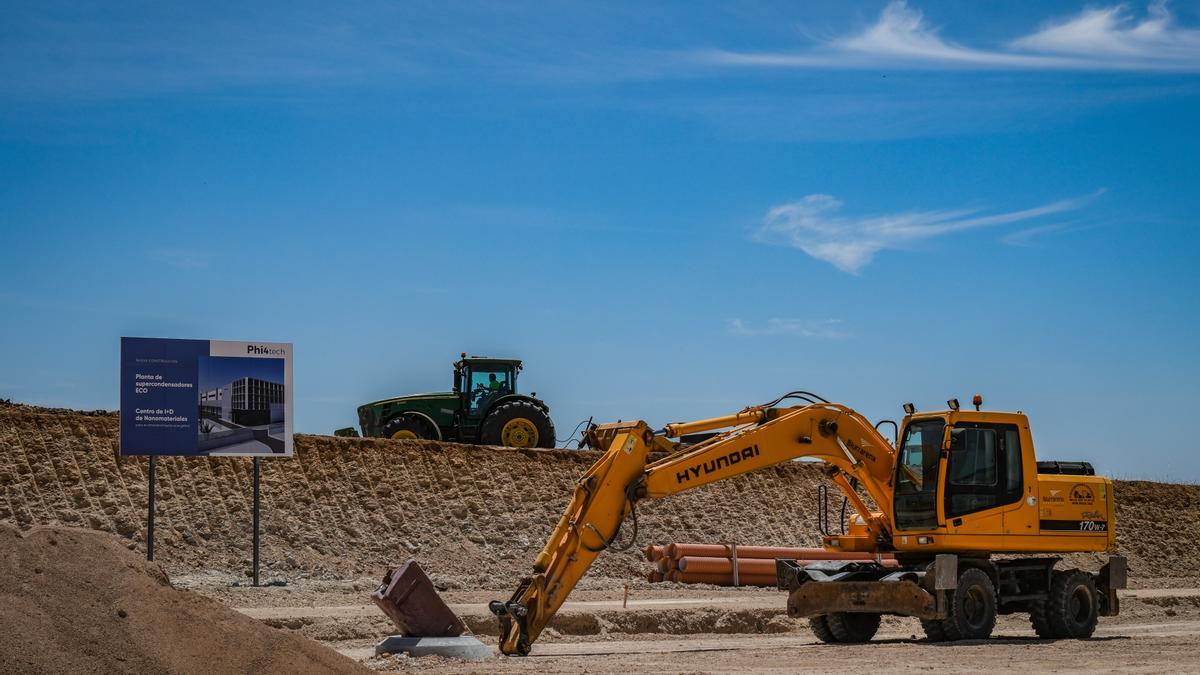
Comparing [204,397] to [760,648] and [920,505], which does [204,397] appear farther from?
[920,505]

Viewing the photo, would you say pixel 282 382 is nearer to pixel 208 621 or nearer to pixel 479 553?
pixel 479 553

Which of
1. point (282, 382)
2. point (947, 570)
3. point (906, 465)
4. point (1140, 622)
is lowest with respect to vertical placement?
point (1140, 622)

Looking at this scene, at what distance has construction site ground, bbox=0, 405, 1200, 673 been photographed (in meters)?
11.9

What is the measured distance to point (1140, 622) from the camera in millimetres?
24094

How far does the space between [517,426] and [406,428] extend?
104 inches

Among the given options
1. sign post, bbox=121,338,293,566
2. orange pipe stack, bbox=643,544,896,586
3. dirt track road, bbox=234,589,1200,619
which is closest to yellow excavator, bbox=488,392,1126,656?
orange pipe stack, bbox=643,544,896,586

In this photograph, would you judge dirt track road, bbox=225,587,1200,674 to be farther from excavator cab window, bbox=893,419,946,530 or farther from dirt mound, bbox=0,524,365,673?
dirt mound, bbox=0,524,365,673

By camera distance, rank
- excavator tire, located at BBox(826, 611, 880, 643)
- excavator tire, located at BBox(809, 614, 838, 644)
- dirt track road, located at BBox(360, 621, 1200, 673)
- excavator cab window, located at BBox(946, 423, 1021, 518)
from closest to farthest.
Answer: dirt track road, located at BBox(360, 621, 1200, 673), excavator cab window, located at BBox(946, 423, 1021, 518), excavator tire, located at BBox(826, 611, 880, 643), excavator tire, located at BBox(809, 614, 838, 644)

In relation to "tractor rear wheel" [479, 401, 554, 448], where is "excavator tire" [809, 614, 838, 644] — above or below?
below

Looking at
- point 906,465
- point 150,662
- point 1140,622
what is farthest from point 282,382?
point 1140,622

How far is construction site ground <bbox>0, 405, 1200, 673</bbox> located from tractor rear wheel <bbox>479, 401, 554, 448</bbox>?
0.65m

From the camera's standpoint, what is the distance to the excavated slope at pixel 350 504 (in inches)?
1029

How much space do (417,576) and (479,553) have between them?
1296 cm

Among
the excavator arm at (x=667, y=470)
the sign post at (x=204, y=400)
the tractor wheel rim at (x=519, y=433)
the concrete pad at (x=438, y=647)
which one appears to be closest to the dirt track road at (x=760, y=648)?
the concrete pad at (x=438, y=647)
